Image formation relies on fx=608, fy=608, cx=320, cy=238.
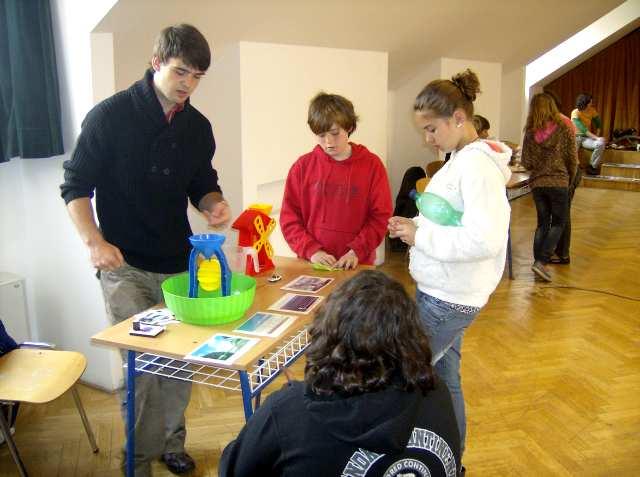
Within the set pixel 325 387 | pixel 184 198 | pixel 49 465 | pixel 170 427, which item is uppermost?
pixel 184 198

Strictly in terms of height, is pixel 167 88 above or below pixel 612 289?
above

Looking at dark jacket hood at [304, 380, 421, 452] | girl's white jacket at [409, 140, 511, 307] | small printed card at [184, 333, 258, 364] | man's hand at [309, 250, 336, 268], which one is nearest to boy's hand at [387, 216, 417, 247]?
girl's white jacket at [409, 140, 511, 307]

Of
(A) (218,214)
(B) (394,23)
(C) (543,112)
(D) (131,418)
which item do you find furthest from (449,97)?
(C) (543,112)

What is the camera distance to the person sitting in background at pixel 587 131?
7636 mm

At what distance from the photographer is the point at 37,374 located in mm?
2043

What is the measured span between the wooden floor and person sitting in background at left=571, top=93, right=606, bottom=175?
13.2 ft

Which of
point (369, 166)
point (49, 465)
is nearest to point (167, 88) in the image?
point (369, 166)

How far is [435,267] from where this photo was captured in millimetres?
1714

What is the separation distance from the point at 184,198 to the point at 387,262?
324 centimetres

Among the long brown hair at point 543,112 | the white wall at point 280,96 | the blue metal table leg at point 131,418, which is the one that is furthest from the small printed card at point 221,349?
the long brown hair at point 543,112

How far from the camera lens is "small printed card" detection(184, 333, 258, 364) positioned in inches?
55.3

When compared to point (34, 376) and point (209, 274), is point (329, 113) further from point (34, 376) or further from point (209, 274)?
point (34, 376)

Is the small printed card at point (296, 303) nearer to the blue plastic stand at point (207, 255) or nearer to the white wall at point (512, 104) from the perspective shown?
the blue plastic stand at point (207, 255)

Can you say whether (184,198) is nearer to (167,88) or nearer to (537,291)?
Answer: (167,88)
